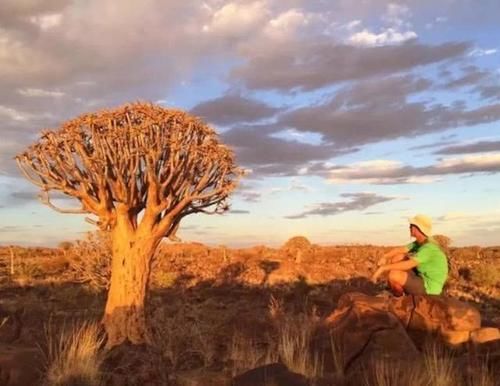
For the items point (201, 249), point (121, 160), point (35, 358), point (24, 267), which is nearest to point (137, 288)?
point (121, 160)

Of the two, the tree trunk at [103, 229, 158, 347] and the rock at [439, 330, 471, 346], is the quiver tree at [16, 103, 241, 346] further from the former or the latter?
the rock at [439, 330, 471, 346]

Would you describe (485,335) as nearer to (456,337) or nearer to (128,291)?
(456,337)

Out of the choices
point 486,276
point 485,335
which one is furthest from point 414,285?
point 486,276

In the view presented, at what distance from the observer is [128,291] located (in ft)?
Answer: 35.6

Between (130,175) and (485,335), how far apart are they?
595 cm

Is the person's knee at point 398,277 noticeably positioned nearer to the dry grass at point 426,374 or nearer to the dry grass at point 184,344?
the dry grass at point 426,374

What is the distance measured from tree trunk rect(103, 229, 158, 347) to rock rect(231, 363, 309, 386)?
4.68 metres

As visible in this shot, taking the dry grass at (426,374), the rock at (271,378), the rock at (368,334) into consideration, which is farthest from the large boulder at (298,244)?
the rock at (271,378)

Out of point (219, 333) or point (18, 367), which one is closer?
point (18, 367)

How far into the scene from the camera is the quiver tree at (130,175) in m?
10.7

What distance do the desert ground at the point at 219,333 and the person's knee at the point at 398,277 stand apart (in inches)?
42.5

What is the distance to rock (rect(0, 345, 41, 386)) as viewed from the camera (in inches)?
280

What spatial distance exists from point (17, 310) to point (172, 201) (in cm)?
704

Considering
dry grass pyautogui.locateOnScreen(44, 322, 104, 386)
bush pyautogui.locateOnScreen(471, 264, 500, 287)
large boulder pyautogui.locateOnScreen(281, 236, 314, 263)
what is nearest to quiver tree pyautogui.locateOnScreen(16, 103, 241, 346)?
dry grass pyautogui.locateOnScreen(44, 322, 104, 386)
